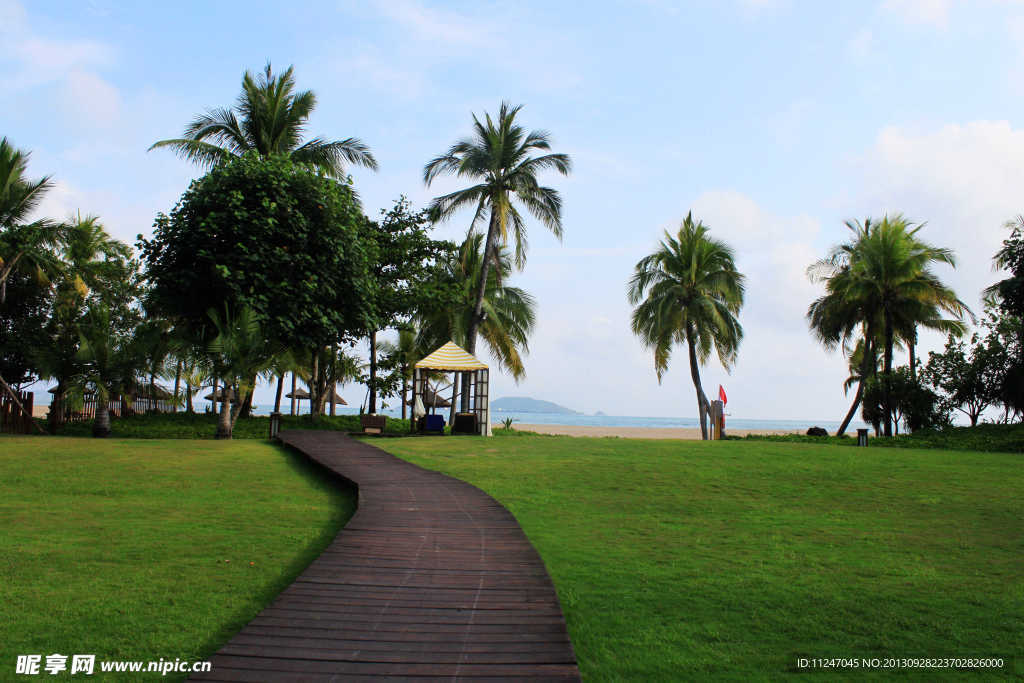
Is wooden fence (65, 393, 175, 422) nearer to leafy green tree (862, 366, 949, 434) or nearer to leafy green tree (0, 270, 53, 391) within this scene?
leafy green tree (0, 270, 53, 391)

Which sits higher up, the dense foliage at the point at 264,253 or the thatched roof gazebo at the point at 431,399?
the dense foliage at the point at 264,253

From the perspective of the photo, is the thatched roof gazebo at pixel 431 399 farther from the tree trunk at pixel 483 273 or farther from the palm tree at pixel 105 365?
the palm tree at pixel 105 365

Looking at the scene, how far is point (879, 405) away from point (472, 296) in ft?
55.4

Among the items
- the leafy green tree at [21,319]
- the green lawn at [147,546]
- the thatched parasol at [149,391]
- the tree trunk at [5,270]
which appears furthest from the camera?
the leafy green tree at [21,319]

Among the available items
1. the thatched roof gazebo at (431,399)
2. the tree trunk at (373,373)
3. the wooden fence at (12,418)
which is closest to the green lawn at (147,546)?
the wooden fence at (12,418)

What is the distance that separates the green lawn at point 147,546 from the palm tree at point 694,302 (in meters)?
20.8

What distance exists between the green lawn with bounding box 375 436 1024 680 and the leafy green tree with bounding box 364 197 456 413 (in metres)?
10.1

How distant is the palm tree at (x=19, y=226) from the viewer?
21.2 m

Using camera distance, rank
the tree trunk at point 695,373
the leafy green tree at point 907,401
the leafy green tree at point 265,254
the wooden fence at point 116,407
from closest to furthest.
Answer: the leafy green tree at point 265,254
the wooden fence at point 116,407
the leafy green tree at point 907,401
the tree trunk at point 695,373

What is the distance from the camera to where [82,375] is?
725 inches

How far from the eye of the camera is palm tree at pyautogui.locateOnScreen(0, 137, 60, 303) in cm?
2123

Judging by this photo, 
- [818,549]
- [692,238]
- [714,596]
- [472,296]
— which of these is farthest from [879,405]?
[714,596]

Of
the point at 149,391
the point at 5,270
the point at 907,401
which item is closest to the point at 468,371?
the point at 149,391

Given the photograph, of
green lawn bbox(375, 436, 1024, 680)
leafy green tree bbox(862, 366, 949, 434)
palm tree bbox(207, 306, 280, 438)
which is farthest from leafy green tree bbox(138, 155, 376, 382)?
leafy green tree bbox(862, 366, 949, 434)
